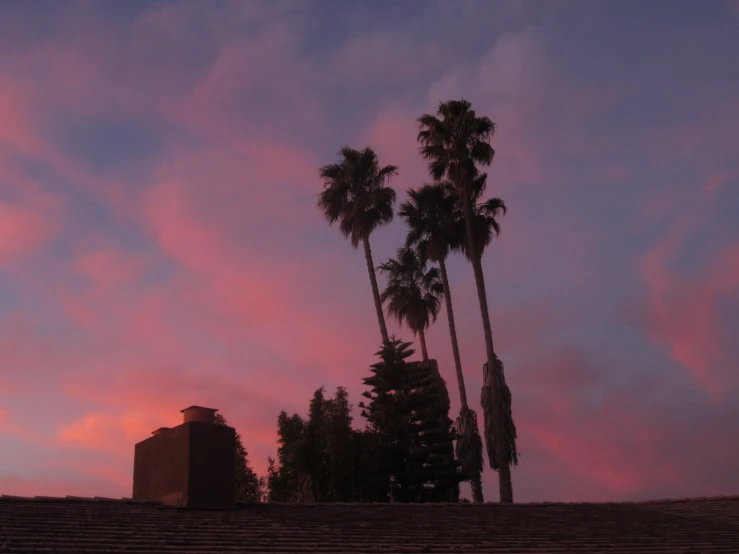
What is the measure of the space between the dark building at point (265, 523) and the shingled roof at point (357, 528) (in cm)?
2

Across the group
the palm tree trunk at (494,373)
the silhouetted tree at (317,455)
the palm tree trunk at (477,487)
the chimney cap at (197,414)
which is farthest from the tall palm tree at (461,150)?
the chimney cap at (197,414)

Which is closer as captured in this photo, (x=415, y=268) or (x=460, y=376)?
(x=460, y=376)

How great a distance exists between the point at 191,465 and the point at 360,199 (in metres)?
29.2

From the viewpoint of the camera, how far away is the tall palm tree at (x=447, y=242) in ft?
141

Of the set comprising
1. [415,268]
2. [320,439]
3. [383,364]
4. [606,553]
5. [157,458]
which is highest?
[415,268]

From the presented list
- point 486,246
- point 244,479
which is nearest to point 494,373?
point 486,246

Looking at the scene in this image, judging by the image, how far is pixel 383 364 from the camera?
46125 millimetres

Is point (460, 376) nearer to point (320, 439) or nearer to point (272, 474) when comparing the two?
point (320, 439)

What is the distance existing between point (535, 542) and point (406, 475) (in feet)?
88.2

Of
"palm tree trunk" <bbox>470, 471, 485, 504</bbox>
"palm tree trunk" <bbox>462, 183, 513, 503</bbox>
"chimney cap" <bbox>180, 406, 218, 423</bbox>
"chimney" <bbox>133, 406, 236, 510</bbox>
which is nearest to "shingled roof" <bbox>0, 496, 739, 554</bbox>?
"chimney" <bbox>133, 406, 236, 510</bbox>

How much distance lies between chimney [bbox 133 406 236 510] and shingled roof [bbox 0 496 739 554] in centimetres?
39

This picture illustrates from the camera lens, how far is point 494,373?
3816cm

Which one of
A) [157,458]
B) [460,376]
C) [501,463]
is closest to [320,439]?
[460,376]

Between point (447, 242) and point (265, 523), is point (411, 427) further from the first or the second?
point (265, 523)
